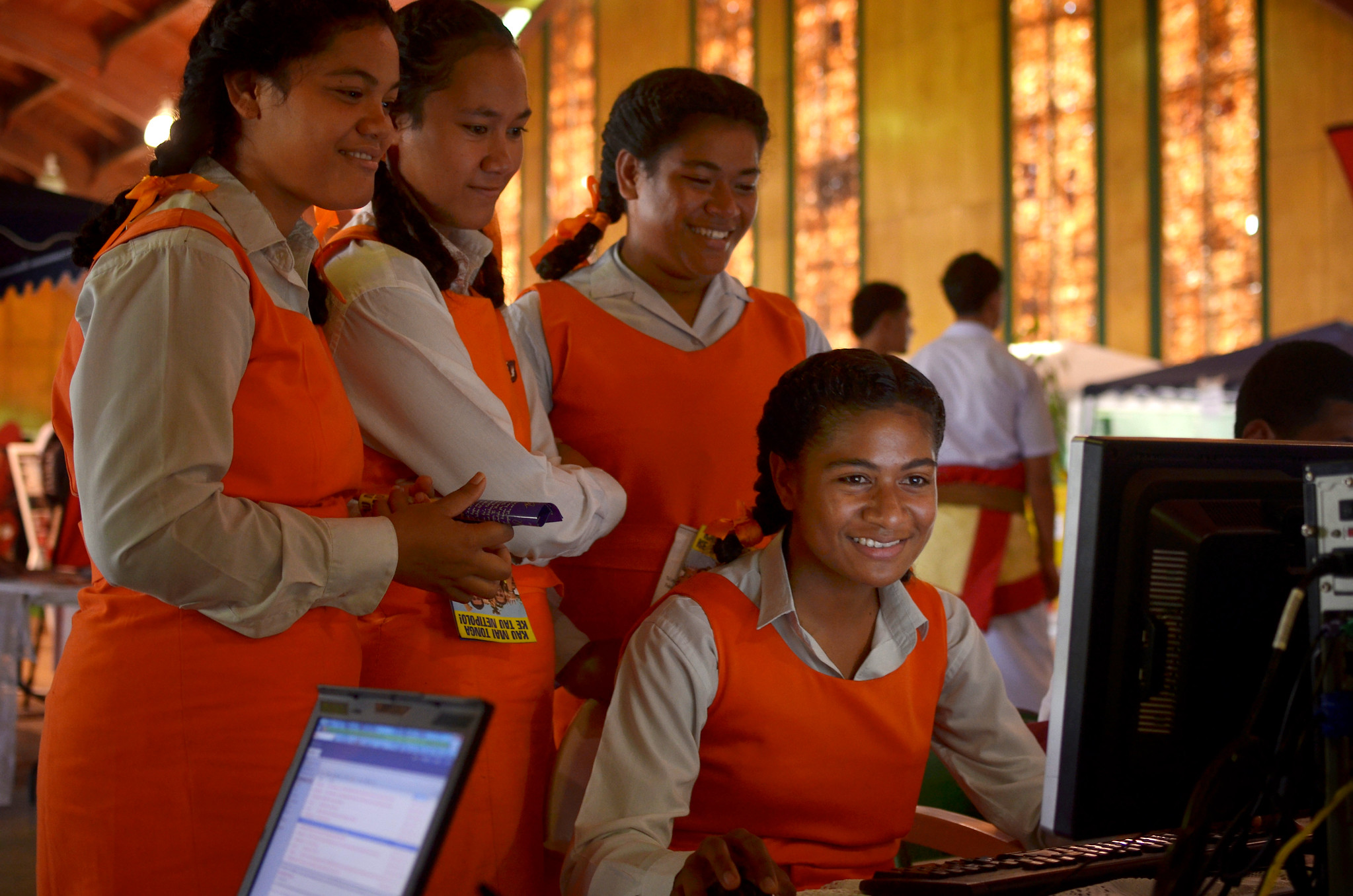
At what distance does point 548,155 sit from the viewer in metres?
15.6

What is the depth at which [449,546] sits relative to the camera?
1.28 metres

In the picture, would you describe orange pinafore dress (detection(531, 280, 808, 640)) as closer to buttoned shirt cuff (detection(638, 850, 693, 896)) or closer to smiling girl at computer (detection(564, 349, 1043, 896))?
smiling girl at computer (detection(564, 349, 1043, 896))

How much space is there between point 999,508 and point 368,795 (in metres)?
3.24

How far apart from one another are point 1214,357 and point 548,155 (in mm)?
10852

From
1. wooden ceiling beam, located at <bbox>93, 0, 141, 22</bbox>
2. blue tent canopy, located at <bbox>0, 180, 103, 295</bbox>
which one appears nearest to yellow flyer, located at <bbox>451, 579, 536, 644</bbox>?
blue tent canopy, located at <bbox>0, 180, 103, 295</bbox>

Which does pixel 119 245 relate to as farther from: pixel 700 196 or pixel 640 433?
pixel 700 196

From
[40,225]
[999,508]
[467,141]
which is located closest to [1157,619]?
[467,141]

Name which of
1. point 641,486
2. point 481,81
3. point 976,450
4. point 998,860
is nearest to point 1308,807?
point 998,860

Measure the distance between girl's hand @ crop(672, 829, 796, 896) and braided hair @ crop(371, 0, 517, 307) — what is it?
2.63 feet

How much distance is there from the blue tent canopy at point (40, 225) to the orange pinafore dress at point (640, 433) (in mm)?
5013

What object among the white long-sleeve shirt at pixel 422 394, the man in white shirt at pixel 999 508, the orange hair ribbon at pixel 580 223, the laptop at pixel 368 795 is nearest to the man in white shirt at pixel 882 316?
the man in white shirt at pixel 999 508

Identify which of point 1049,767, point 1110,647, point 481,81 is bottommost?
point 1049,767

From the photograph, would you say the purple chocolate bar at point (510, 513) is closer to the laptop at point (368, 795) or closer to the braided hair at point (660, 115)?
the laptop at point (368, 795)

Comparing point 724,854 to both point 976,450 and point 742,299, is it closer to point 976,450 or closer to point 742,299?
point 742,299
